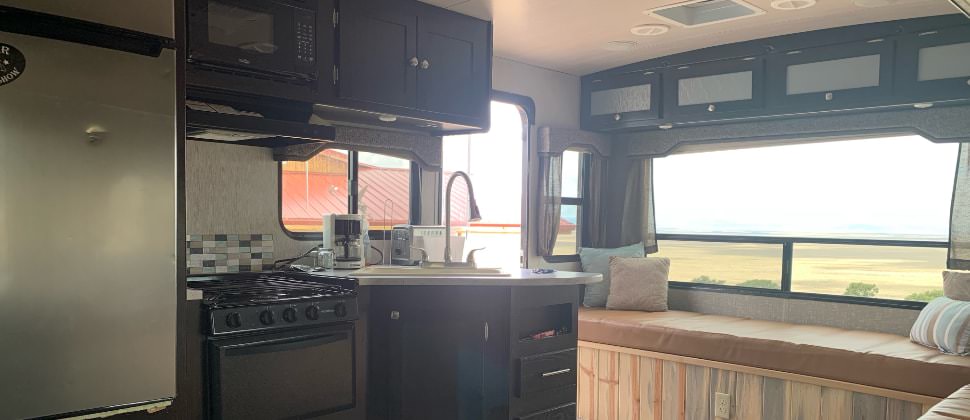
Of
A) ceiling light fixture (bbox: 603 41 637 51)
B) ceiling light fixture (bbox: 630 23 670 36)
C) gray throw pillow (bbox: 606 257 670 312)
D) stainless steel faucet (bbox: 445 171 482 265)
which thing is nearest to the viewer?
stainless steel faucet (bbox: 445 171 482 265)

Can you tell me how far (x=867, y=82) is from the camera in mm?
3936

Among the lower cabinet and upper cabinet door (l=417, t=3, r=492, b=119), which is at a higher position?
upper cabinet door (l=417, t=3, r=492, b=119)

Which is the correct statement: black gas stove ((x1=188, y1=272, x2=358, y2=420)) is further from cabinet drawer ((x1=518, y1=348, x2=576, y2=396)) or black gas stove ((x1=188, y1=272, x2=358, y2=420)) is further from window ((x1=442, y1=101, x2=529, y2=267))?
window ((x1=442, y1=101, x2=529, y2=267))

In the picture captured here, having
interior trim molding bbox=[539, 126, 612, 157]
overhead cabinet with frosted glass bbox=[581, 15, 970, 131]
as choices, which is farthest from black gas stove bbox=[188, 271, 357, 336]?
overhead cabinet with frosted glass bbox=[581, 15, 970, 131]

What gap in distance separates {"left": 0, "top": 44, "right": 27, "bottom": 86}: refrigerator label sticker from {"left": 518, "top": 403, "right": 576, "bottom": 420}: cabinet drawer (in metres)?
2.32

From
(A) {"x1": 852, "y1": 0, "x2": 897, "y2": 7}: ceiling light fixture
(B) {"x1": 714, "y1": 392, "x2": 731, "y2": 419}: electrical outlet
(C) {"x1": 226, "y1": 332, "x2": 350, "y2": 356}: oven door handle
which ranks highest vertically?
(A) {"x1": 852, "y1": 0, "x2": 897, "y2": 7}: ceiling light fixture

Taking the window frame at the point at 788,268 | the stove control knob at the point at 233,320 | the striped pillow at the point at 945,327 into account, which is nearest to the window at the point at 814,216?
the window frame at the point at 788,268

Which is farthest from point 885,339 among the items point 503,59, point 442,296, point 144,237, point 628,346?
point 144,237

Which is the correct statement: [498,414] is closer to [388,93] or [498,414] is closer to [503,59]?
[388,93]

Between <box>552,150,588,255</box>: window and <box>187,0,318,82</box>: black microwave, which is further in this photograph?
<box>552,150,588,255</box>: window

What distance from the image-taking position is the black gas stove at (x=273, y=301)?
257cm

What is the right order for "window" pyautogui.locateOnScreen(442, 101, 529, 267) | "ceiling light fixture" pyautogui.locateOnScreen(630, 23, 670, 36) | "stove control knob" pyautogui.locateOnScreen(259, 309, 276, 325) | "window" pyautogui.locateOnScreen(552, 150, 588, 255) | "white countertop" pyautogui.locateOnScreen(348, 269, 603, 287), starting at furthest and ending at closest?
"window" pyautogui.locateOnScreen(442, 101, 529, 267), "window" pyautogui.locateOnScreen(552, 150, 588, 255), "ceiling light fixture" pyautogui.locateOnScreen(630, 23, 670, 36), "white countertop" pyautogui.locateOnScreen(348, 269, 603, 287), "stove control knob" pyautogui.locateOnScreen(259, 309, 276, 325)

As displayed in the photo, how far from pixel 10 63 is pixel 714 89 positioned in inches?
154

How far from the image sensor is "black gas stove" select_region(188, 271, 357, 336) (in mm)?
2574
